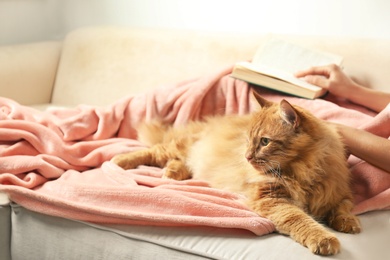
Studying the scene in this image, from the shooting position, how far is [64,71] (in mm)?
3047

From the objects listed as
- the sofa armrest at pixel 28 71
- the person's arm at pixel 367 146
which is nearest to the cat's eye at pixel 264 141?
the person's arm at pixel 367 146

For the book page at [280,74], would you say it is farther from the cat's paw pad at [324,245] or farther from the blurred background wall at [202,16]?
the cat's paw pad at [324,245]

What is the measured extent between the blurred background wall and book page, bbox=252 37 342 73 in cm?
33

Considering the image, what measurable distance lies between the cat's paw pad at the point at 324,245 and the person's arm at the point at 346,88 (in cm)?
77

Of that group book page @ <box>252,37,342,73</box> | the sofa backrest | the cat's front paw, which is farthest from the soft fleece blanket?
the sofa backrest

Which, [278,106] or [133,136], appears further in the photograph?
[133,136]

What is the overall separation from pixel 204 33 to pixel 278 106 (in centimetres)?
110

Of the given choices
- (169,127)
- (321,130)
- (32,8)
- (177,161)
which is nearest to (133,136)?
(169,127)

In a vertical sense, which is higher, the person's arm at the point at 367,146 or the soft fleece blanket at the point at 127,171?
the person's arm at the point at 367,146

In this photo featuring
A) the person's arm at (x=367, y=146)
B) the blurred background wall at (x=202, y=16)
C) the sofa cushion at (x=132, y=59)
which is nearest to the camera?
the person's arm at (x=367, y=146)

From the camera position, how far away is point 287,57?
2.34 m

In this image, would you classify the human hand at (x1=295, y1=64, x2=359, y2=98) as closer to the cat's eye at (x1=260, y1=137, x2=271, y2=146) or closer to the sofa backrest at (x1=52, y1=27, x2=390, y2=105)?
the sofa backrest at (x1=52, y1=27, x2=390, y2=105)

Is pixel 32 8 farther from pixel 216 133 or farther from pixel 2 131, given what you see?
pixel 216 133

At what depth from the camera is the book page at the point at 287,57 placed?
230 centimetres
